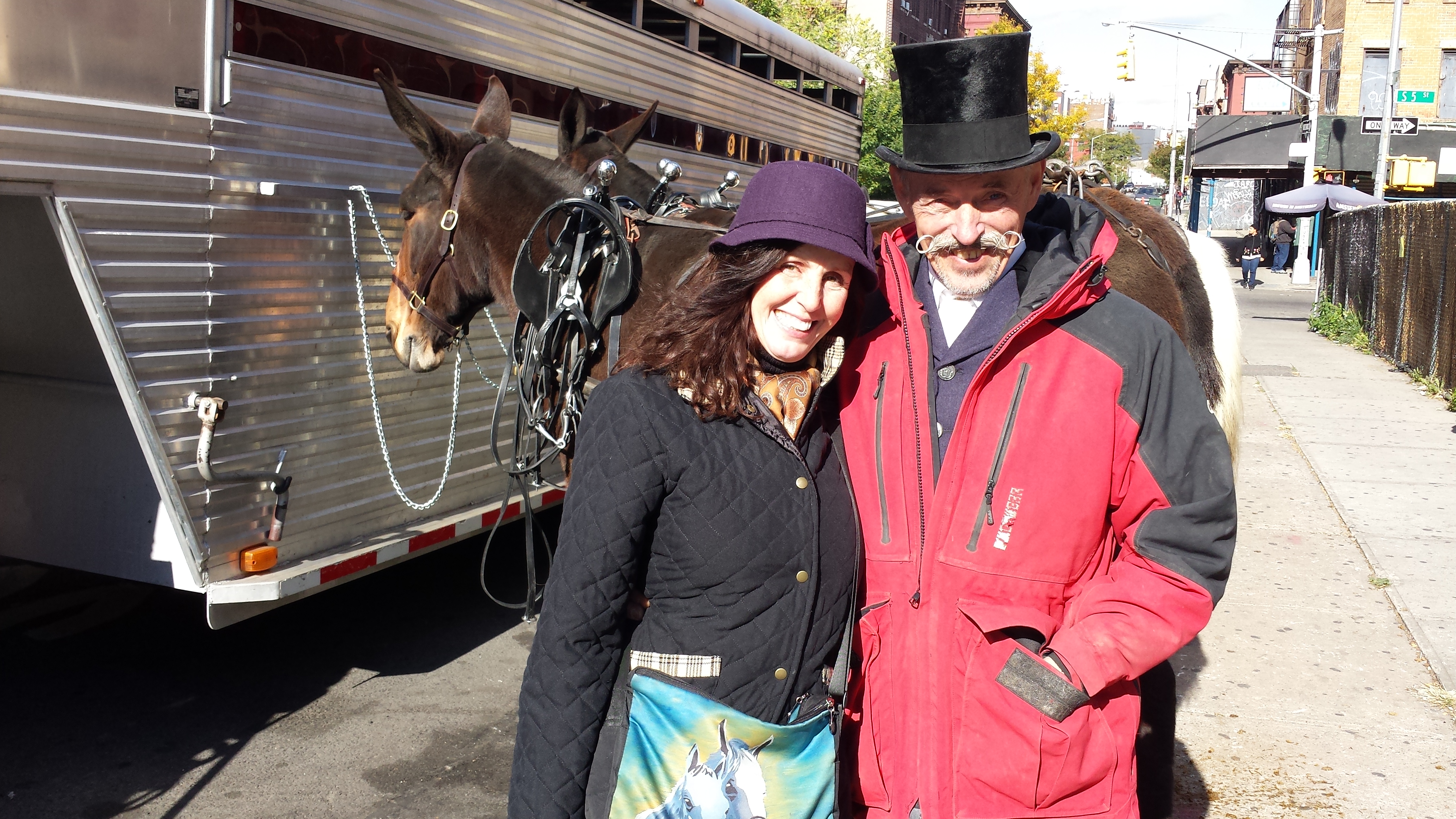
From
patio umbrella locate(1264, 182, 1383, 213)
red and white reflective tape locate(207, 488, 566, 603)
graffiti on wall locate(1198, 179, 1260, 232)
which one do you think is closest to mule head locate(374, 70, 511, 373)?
red and white reflective tape locate(207, 488, 566, 603)

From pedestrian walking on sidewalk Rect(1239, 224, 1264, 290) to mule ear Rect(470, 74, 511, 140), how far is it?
2772 cm

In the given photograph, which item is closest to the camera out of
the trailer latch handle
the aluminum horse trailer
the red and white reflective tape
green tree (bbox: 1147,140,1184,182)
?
the aluminum horse trailer

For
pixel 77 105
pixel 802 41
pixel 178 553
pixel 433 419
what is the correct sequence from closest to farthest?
pixel 77 105, pixel 178 553, pixel 433 419, pixel 802 41

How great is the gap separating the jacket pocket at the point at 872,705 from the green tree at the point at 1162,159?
3541 inches

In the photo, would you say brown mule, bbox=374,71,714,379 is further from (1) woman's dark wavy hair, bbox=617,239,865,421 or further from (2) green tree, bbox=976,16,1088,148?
(2) green tree, bbox=976,16,1088,148

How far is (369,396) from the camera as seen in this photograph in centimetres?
482

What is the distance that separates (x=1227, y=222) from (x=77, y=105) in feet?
209

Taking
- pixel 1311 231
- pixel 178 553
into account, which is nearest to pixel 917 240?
pixel 178 553

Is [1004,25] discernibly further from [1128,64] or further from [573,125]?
[573,125]

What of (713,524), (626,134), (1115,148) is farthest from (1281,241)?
(1115,148)

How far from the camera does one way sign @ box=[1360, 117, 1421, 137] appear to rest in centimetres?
2694

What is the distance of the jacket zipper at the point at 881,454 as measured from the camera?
220 cm

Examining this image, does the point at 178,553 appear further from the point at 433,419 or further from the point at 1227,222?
the point at 1227,222

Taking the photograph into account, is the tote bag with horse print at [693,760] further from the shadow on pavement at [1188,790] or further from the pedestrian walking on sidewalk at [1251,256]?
the pedestrian walking on sidewalk at [1251,256]
